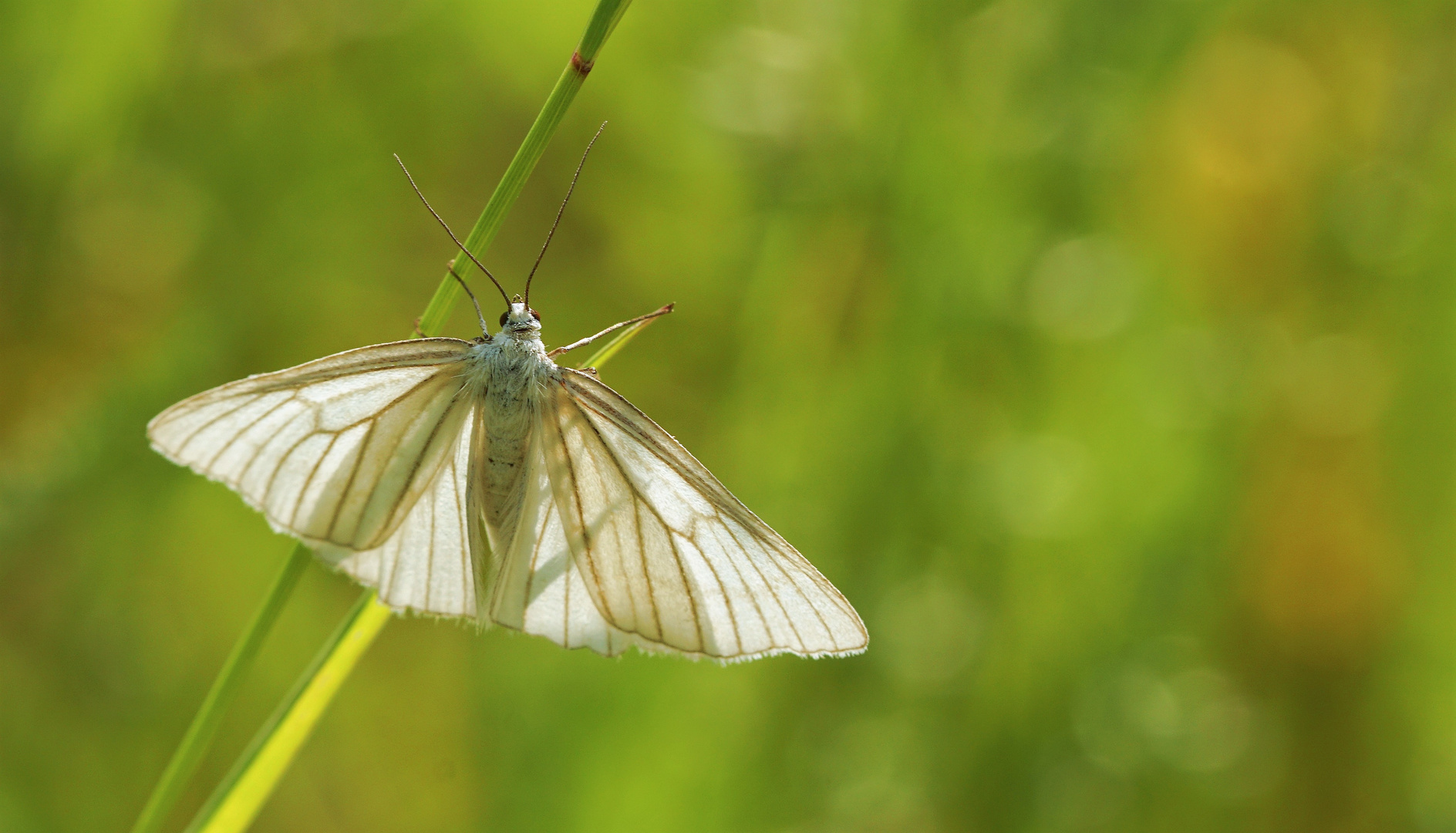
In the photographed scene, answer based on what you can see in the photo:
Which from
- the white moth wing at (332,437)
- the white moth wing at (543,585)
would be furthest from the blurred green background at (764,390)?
the white moth wing at (332,437)

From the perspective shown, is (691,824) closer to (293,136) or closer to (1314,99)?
(293,136)

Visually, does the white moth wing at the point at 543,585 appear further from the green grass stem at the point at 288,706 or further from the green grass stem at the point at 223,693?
the green grass stem at the point at 223,693

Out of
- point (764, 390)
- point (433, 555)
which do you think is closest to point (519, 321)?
point (433, 555)

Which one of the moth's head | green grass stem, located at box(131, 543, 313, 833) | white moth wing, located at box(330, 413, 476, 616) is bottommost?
green grass stem, located at box(131, 543, 313, 833)

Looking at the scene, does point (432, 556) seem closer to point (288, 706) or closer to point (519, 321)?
point (288, 706)

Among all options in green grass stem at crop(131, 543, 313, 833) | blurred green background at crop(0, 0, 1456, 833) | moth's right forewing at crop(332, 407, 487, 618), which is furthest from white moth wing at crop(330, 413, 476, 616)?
blurred green background at crop(0, 0, 1456, 833)

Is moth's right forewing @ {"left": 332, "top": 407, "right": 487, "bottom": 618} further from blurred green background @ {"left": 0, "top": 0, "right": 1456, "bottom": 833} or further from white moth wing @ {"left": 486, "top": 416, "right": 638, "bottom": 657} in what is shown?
blurred green background @ {"left": 0, "top": 0, "right": 1456, "bottom": 833}

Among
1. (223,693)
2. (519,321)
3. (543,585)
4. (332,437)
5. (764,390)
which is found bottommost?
(223,693)
